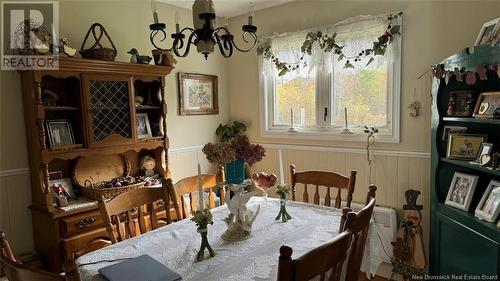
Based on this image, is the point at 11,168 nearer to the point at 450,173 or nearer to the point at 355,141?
the point at 355,141

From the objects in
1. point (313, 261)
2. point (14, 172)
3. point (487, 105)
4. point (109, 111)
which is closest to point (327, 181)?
point (487, 105)

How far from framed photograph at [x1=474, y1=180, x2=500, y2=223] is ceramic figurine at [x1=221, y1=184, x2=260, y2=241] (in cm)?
132

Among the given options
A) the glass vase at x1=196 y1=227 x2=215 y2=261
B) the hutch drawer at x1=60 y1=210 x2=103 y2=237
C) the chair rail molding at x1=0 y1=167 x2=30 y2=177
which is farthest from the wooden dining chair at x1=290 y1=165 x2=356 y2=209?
the chair rail molding at x1=0 y1=167 x2=30 y2=177

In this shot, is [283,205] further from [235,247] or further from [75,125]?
[75,125]

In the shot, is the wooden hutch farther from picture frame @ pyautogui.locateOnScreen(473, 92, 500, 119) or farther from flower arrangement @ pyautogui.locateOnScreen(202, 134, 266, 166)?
picture frame @ pyautogui.locateOnScreen(473, 92, 500, 119)

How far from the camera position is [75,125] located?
2.52 metres

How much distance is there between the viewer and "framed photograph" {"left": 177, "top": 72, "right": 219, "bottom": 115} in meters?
3.35

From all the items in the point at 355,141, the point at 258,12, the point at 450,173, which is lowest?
the point at 450,173

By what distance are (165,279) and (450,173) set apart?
6.60 feet

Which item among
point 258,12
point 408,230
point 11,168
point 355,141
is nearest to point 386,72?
point 355,141

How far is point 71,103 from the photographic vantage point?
2555mm

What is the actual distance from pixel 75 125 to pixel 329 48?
222 cm

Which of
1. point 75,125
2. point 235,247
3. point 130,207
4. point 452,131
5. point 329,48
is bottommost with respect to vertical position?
point 235,247

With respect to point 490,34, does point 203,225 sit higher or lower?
lower
